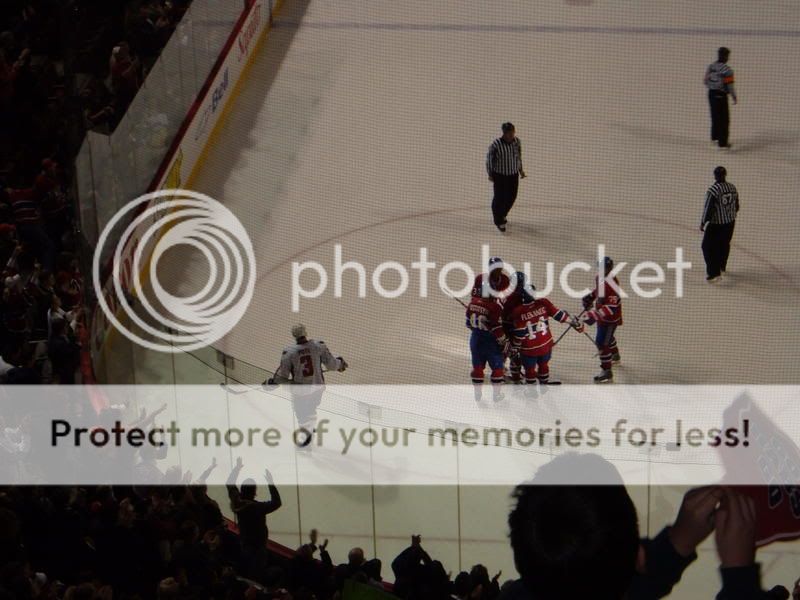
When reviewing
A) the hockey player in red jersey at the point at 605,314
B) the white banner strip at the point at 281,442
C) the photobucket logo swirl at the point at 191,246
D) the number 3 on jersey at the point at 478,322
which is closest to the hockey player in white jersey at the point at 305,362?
the white banner strip at the point at 281,442

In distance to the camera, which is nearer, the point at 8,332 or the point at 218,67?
the point at 8,332

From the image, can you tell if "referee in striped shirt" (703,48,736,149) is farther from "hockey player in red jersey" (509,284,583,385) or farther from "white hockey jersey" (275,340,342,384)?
"white hockey jersey" (275,340,342,384)

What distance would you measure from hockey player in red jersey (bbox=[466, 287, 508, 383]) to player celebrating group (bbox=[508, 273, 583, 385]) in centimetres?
10

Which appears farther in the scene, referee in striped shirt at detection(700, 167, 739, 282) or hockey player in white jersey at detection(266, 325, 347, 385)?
referee in striped shirt at detection(700, 167, 739, 282)

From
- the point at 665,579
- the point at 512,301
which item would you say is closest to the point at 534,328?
the point at 512,301

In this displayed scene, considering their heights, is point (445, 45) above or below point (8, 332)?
above

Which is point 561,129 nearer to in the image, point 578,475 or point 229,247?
point 229,247

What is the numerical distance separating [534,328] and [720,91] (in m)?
4.68

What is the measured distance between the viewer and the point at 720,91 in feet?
39.1

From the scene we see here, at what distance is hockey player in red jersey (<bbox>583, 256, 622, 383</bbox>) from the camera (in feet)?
28.0

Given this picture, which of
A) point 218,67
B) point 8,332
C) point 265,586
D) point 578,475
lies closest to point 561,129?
point 218,67

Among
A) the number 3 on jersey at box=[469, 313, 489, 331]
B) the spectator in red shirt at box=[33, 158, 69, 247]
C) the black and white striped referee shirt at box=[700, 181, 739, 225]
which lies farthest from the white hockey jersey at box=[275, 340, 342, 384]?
the black and white striped referee shirt at box=[700, 181, 739, 225]

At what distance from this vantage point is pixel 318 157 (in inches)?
492

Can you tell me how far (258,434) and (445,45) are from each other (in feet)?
26.7
